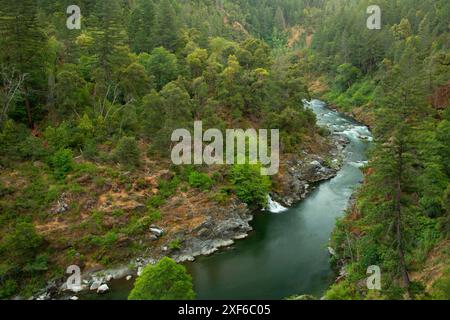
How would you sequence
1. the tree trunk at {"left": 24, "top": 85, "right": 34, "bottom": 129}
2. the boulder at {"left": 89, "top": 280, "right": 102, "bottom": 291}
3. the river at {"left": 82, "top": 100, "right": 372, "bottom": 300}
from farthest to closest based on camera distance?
1. the tree trunk at {"left": 24, "top": 85, "right": 34, "bottom": 129}
2. the boulder at {"left": 89, "top": 280, "right": 102, "bottom": 291}
3. the river at {"left": 82, "top": 100, "right": 372, "bottom": 300}

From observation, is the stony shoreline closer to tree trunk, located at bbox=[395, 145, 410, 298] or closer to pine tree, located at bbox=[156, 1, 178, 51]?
tree trunk, located at bbox=[395, 145, 410, 298]

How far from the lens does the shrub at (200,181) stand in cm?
4647

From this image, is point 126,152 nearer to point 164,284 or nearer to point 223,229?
point 223,229

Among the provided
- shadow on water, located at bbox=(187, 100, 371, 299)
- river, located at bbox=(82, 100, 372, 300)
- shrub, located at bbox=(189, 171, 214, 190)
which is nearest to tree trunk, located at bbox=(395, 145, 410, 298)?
shadow on water, located at bbox=(187, 100, 371, 299)

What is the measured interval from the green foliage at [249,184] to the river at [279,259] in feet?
6.00

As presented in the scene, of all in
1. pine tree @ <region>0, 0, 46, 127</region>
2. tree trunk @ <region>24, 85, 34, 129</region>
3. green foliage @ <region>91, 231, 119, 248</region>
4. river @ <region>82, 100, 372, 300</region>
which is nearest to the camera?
river @ <region>82, 100, 372, 300</region>

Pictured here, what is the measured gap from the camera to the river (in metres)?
34.1
